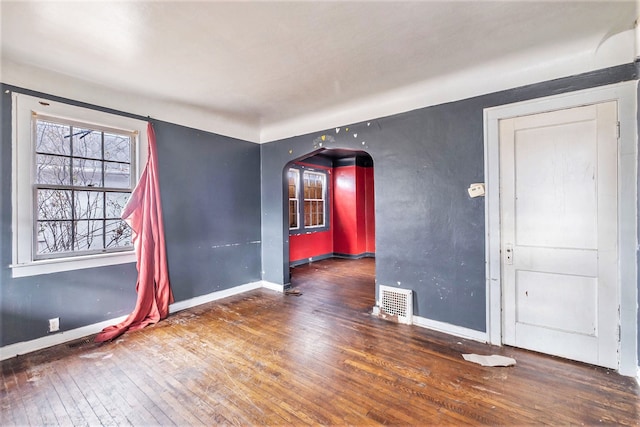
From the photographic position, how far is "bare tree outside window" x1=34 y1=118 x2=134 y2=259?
2.77 m

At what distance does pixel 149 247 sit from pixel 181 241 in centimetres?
45

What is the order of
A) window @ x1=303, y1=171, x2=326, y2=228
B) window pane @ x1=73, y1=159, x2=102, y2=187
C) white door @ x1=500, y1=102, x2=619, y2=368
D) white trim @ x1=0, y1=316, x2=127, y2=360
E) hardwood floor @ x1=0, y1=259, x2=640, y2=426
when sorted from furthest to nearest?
window @ x1=303, y1=171, x2=326, y2=228, window pane @ x1=73, y1=159, x2=102, y2=187, white trim @ x1=0, y1=316, x2=127, y2=360, white door @ x1=500, y1=102, x2=619, y2=368, hardwood floor @ x1=0, y1=259, x2=640, y2=426

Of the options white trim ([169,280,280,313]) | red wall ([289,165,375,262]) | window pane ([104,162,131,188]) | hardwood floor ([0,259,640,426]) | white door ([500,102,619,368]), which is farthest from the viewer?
red wall ([289,165,375,262])

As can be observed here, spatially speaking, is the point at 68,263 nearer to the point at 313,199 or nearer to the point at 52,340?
the point at 52,340

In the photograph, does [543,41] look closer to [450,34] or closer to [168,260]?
[450,34]

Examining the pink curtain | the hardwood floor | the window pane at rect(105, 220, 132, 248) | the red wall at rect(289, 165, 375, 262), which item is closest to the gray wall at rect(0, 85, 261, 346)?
the pink curtain

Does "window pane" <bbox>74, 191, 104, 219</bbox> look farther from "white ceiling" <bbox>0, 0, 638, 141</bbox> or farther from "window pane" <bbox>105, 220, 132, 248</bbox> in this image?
"white ceiling" <bbox>0, 0, 638, 141</bbox>

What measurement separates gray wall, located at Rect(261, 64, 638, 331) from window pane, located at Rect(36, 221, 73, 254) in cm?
343

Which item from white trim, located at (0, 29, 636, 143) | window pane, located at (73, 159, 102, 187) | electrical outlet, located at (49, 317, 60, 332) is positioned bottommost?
electrical outlet, located at (49, 317, 60, 332)

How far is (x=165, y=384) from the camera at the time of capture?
7.06 feet

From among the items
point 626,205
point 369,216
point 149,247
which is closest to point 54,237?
point 149,247

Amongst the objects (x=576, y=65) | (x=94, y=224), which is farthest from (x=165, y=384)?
(x=576, y=65)

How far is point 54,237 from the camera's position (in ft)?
9.34

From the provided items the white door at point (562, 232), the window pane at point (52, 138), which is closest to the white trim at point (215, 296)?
the window pane at point (52, 138)
